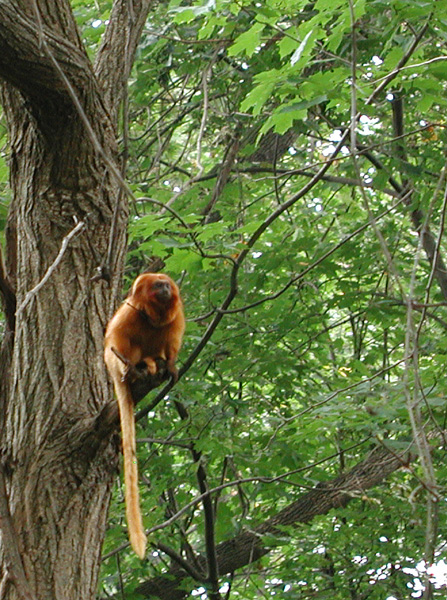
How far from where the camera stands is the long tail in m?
3.14

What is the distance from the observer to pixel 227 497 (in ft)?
25.4

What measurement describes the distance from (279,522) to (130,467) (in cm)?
313

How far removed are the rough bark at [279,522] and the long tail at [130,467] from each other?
273 cm

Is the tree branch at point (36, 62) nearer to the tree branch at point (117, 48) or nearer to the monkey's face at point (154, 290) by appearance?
the tree branch at point (117, 48)

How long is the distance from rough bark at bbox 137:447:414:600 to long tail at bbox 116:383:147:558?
108 inches

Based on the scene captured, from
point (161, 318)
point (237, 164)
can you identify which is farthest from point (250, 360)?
point (161, 318)

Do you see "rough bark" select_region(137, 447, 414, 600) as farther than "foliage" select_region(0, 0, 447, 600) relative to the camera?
Yes

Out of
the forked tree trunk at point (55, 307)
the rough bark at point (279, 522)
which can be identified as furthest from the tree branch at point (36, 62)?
the rough bark at point (279, 522)

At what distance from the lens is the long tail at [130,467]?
3139 millimetres

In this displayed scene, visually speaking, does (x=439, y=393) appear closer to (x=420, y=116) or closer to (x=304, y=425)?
(x=304, y=425)

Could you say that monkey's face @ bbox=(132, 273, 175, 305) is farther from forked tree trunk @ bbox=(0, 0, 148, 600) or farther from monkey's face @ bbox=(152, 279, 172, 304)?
forked tree trunk @ bbox=(0, 0, 148, 600)

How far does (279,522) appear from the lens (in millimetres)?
6121

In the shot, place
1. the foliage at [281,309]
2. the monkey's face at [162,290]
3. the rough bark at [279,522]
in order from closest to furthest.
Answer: the monkey's face at [162,290]
the foliage at [281,309]
the rough bark at [279,522]

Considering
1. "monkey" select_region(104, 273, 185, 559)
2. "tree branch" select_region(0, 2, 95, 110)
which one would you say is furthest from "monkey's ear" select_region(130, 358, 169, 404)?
"tree branch" select_region(0, 2, 95, 110)
